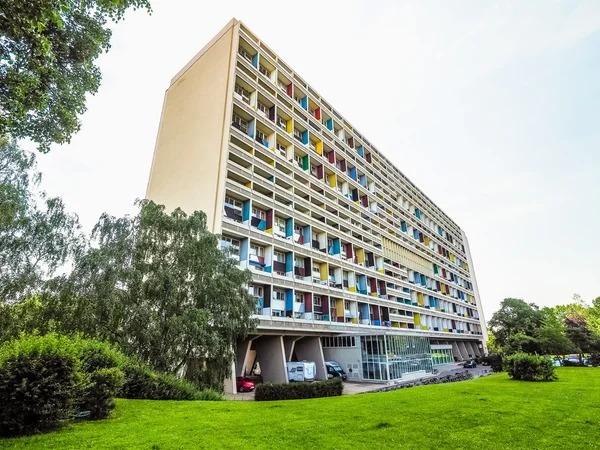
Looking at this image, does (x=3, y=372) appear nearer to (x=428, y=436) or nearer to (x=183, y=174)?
(x=428, y=436)

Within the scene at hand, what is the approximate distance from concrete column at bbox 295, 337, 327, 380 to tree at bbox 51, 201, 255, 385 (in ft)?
47.4

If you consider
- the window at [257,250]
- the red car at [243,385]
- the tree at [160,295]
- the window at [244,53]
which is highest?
the window at [244,53]

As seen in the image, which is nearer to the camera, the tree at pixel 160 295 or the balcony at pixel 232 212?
the tree at pixel 160 295

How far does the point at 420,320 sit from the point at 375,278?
1600cm

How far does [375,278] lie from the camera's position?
43.6 metres

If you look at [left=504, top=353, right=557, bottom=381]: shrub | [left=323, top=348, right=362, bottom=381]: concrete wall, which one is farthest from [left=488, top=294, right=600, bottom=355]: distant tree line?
[left=323, top=348, right=362, bottom=381]: concrete wall

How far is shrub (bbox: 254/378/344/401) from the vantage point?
17594mm

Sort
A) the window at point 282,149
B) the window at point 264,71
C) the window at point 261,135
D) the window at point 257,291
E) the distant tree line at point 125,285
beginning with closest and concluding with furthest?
the distant tree line at point 125,285 < the window at point 257,291 < the window at point 261,135 < the window at point 282,149 < the window at point 264,71

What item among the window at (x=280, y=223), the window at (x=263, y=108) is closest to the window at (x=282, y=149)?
the window at (x=263, y=108)

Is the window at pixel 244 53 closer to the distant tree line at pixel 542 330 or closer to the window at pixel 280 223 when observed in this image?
the window at pixel 280 223

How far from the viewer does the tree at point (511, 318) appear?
6512 cm

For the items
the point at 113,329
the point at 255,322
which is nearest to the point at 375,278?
the point at 255,322

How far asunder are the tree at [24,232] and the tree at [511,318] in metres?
73.6

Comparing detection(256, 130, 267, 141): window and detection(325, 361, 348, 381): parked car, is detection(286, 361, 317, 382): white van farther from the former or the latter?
detection(256, 130, 267, 141): window
